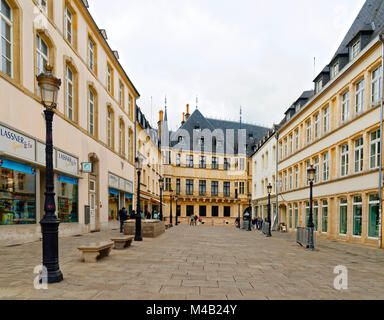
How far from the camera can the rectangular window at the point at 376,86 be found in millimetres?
14812

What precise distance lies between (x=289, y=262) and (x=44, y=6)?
15490mm

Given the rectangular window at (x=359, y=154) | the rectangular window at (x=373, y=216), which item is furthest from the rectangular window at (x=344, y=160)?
the rectangular window at (x=373, y=216)

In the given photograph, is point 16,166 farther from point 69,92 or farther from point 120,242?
point 69,92

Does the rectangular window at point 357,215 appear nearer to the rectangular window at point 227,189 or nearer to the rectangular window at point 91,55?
the rectangular window at point 91,55

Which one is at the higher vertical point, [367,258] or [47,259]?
[47,259]

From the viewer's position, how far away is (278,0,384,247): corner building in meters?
15.4

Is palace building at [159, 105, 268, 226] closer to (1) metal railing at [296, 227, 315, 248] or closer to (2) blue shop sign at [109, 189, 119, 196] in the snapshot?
(2) blue shop sign at [109, 189, 119, 196]

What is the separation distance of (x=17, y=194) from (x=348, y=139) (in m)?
18.7

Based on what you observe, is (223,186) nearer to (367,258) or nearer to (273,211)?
(273,211)

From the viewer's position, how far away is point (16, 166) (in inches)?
426

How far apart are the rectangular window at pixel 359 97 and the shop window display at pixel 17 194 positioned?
18.3 metres

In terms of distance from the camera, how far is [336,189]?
19.3 meters

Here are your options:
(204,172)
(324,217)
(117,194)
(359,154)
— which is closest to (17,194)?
(117,194)
